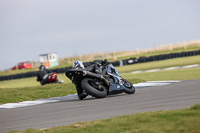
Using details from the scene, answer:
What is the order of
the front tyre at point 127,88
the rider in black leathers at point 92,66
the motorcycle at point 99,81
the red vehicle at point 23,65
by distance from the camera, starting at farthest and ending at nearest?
1. the red vehicle at point 23,65
2. the front tyre at point 127,88
3. the rider in black leathers at point 92,66
4. the motorcycle at point 99,81

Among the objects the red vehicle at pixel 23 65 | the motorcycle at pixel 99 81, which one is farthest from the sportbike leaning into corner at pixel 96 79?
Answer: the red vehicle at pixel 23 65

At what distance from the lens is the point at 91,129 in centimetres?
622

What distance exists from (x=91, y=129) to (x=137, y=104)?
3248 mm

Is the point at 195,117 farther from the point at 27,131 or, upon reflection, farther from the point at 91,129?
the point at 27,131

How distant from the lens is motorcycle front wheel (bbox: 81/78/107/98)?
11047 millimetres

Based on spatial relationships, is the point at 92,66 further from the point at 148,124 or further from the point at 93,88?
the point at 148,124

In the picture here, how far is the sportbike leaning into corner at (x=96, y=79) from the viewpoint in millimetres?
11195

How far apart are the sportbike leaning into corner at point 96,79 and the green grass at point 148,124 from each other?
428 centimetres

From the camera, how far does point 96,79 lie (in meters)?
11.4

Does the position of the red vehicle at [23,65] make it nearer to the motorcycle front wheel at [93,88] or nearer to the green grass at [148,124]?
the motorcycle front wheel at [93,88]

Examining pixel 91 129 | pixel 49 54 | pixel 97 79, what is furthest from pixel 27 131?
pixel 49 54

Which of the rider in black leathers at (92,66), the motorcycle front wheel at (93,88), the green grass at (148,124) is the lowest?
the green grass at (148,124)

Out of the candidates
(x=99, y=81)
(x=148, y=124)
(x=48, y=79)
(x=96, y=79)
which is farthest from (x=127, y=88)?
(x=48, y=79)

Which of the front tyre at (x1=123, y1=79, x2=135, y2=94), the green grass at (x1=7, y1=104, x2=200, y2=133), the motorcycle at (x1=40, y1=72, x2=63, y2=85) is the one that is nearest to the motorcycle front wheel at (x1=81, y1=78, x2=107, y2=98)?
the front tyre at (x1=123, y1=79, x2=135, y2=94)
